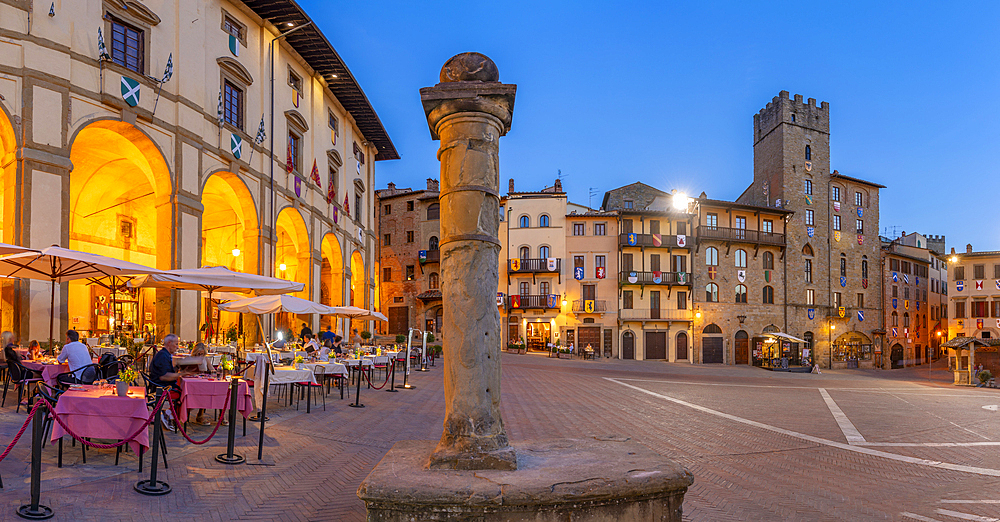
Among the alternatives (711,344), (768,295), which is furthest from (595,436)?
(768,295)

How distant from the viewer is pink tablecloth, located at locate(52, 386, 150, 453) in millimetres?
5762

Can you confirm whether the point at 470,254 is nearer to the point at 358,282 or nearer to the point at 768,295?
the point at 358,282

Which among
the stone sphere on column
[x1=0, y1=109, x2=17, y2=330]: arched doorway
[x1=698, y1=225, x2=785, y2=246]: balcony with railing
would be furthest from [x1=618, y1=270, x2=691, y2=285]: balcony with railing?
the stone sphere on column

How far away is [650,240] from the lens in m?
41.4

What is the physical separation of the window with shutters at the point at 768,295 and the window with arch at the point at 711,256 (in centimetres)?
467

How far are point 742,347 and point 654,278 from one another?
8.61 m

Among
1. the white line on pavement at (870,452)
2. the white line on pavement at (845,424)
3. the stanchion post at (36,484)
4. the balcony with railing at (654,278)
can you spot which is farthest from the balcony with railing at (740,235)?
the stanchion post at (36,484)

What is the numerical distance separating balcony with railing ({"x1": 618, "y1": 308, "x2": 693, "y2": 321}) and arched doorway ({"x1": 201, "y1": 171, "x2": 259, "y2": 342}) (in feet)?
84.4

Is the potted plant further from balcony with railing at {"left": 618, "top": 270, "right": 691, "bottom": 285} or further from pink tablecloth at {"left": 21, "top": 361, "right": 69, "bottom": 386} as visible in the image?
balcony with railing at {"left": 618, "top": 270, "right": 691, "bottom": 285}

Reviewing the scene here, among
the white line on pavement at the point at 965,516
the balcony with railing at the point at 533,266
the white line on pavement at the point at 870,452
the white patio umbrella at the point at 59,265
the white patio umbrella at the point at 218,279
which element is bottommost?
the white line on pavement at the point at 870,452

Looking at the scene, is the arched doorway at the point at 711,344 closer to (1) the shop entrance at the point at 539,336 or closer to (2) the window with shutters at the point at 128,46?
(1) the shop entrance at the point at 539,336

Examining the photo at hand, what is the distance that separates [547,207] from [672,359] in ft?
46.0

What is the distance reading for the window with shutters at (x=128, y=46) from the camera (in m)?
15.1

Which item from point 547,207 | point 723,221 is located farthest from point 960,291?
point 547,207
